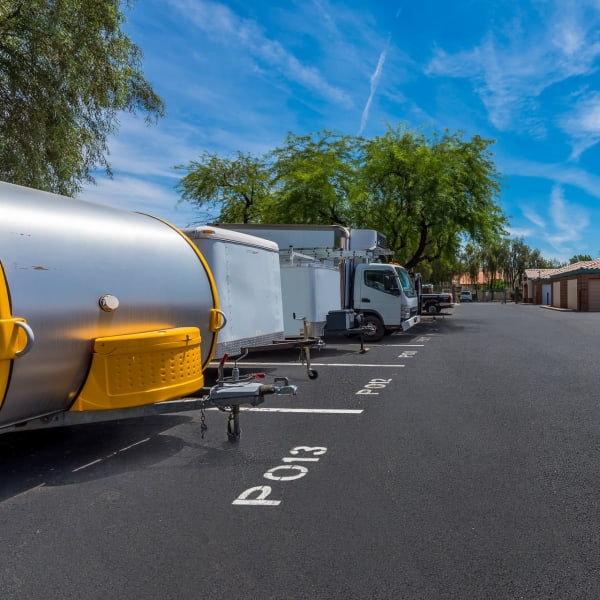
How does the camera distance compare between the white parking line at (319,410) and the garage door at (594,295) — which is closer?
the white parking line at (319,410)

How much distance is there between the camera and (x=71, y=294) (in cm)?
479

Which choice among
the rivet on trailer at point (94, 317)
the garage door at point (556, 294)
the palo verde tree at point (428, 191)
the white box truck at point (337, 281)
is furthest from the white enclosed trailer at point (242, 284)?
the garage door at point (556, 294)

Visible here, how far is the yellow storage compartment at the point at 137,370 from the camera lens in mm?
5090

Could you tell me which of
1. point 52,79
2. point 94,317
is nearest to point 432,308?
point 52,79

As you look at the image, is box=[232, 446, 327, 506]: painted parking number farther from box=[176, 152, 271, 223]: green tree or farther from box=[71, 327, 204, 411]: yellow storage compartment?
box=[176, 152, 271, 223]: green tree

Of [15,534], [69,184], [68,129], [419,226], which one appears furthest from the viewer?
[419,226]

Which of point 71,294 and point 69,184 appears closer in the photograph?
point 71,294

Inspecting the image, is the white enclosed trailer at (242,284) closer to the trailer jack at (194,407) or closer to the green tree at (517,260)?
the trailer jack at (194,407)

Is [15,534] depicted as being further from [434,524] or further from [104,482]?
[434,524]

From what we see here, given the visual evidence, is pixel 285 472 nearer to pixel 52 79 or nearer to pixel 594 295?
pixel 52 79

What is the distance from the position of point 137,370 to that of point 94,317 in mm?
650

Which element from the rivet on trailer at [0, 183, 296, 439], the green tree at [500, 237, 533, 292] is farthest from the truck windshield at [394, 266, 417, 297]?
the green tree at [500, 237, 533, 292]

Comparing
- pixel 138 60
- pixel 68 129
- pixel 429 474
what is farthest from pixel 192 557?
pixel 138 60

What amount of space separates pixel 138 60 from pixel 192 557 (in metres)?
12.1
